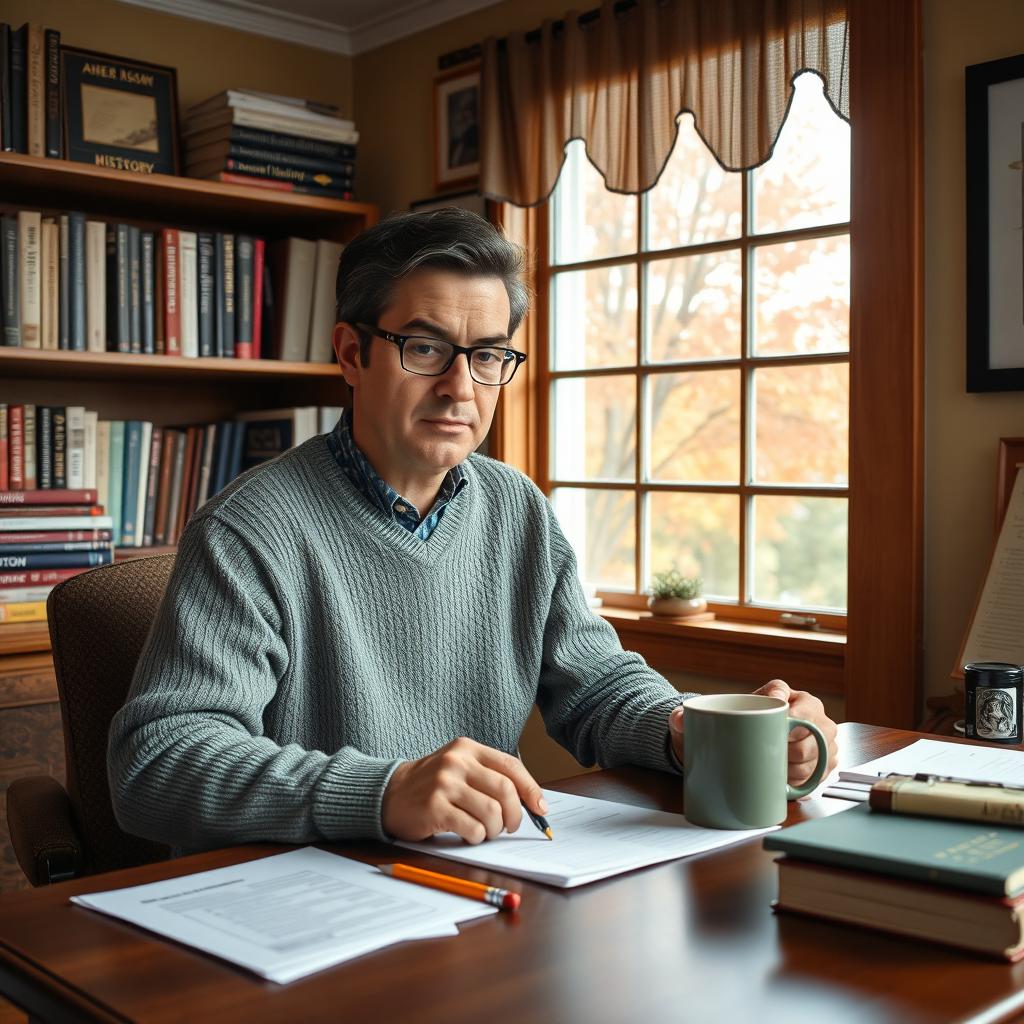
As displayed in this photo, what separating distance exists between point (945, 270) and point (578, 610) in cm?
113

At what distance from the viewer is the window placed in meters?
2.57

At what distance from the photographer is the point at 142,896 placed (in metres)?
0.91

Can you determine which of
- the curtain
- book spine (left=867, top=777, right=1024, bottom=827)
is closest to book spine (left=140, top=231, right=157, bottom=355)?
the curtain

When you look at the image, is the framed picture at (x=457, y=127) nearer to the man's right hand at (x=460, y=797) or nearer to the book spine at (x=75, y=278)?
the book spine at (x=75, y=278)

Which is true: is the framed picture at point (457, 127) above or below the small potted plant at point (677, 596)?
above

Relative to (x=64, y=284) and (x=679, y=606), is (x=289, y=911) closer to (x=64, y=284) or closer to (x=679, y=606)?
(x=679, y=606)

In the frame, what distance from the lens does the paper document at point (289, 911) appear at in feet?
2.58

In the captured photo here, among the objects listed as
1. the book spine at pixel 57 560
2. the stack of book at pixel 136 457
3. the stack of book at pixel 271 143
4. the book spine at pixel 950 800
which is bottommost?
the book spine at pixel 950 800

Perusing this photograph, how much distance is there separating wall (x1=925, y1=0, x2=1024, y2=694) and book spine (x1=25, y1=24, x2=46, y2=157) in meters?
1.92

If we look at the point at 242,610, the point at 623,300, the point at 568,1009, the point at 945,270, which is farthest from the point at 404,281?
the point at 623,300

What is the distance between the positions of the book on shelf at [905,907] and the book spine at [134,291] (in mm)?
2400

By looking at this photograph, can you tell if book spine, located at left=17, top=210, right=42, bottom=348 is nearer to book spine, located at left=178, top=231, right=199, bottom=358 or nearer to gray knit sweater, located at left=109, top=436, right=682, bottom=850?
book spine, located at left=178, top=231, right=199, bottom=358

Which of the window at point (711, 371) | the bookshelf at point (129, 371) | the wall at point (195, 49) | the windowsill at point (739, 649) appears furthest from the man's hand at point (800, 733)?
the wall at point (195, 49)

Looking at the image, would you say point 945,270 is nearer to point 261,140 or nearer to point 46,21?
point 261,140
